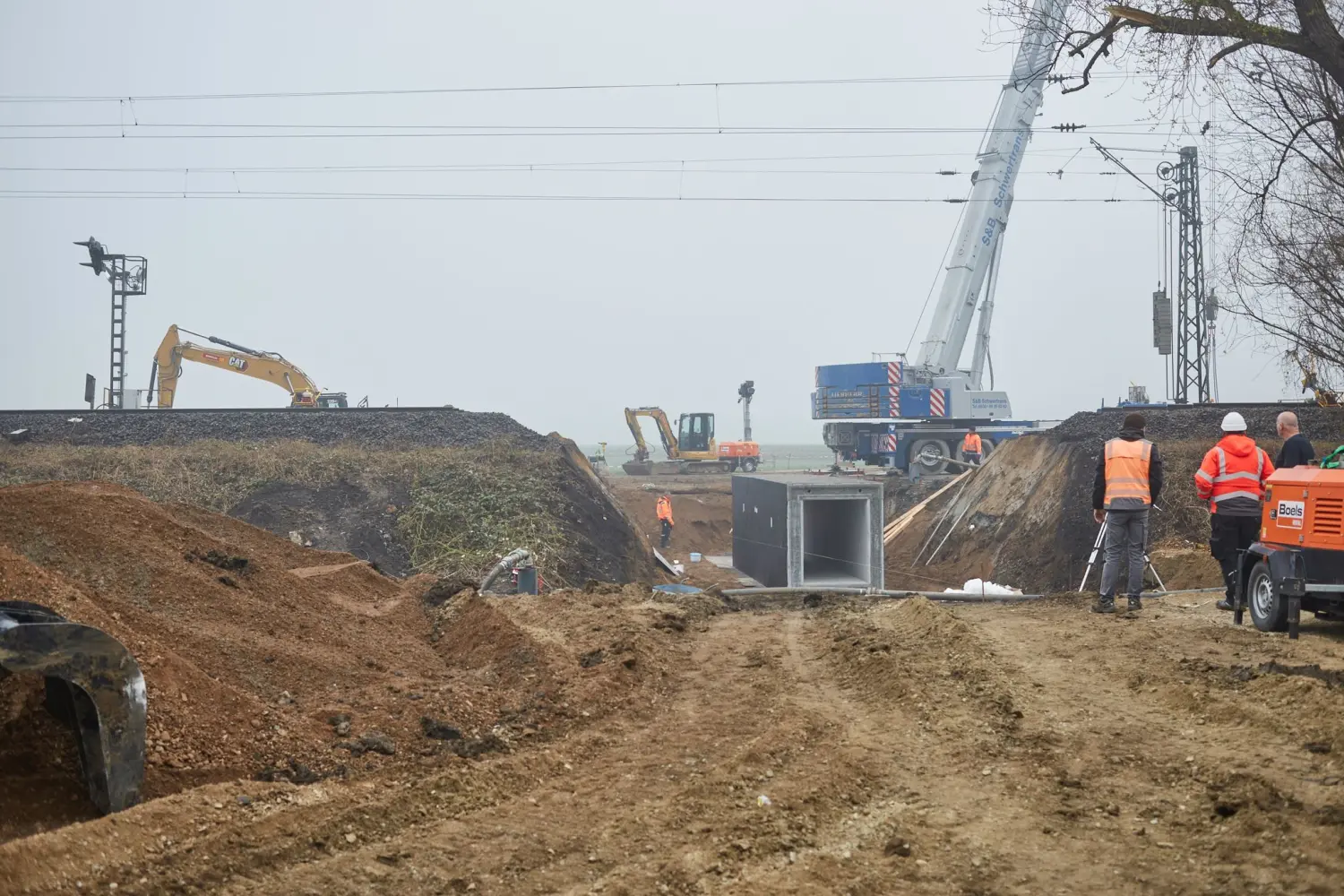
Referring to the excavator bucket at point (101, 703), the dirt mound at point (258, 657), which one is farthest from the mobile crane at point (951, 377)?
the excavator bucket at point (101, 703)

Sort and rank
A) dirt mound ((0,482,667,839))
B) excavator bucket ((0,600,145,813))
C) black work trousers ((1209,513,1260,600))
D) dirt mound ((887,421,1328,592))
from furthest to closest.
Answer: dirt mound ((887,421,1328,592)), black work trousers ((1209,513,1260,600)), dirt mound ((0,482,667,839)), excavator bucket ((0,600,145,813))

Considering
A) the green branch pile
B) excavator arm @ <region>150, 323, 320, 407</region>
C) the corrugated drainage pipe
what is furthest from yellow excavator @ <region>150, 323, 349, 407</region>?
the corrugated drainage pipe

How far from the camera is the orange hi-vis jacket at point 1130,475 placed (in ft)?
33.8

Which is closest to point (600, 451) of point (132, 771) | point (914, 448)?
point (914, 448)

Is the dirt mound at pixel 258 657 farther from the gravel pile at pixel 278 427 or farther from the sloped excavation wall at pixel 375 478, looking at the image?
the gravel pile at pixel 278 427

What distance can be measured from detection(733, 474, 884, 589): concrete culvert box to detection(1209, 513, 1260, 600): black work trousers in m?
6.17

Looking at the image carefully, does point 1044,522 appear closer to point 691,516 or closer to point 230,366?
point 691,516

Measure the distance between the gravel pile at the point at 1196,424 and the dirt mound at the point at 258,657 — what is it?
49.7ft

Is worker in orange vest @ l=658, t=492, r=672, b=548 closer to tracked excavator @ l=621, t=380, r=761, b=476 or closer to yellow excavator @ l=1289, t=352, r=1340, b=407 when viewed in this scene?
yellow excavator @ l=1289, t=352, r=1340, b=407

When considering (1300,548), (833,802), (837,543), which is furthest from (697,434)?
(833,802)

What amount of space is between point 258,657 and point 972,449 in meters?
25.2

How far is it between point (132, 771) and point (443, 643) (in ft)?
15.4

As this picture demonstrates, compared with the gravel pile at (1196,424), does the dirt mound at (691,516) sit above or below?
below

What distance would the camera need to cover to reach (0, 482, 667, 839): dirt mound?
5156 mm
